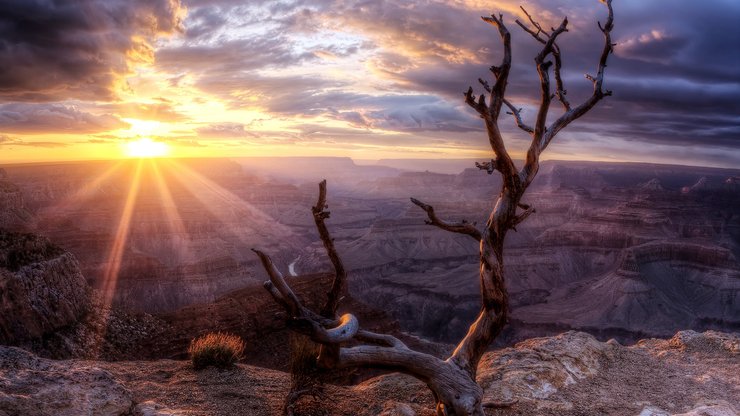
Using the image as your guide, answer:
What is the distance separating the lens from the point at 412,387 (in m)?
9.11

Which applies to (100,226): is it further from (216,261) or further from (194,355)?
(194,355)

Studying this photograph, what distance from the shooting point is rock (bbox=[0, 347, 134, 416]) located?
5.49m

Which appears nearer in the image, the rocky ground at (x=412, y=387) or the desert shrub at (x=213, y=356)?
the rocky ground at (x=412, y=387)

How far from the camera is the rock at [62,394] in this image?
5488 millimetres

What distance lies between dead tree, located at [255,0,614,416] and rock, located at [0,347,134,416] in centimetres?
269

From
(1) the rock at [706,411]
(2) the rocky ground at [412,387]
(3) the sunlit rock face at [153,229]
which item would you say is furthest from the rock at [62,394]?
(3) the sunlit rock face at [153,229]

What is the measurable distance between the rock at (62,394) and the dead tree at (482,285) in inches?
106

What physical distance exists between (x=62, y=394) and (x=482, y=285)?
236 inches

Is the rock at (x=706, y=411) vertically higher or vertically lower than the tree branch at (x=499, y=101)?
lower

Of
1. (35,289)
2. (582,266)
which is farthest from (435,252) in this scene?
(35,289)

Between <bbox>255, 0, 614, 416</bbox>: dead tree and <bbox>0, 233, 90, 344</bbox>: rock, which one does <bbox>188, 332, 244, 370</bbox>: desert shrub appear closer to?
<bbox>255, 0, 614, 416</bbox>: dead tree

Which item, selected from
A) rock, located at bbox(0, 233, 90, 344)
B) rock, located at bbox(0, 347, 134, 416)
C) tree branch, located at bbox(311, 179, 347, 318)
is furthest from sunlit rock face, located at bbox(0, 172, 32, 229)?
tree branch, located at bbox(311, 179, 347, 318)

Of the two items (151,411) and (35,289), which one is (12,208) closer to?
(35,289)

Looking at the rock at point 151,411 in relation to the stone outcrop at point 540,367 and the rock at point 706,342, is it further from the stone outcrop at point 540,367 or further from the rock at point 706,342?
the rock at point 706,342
